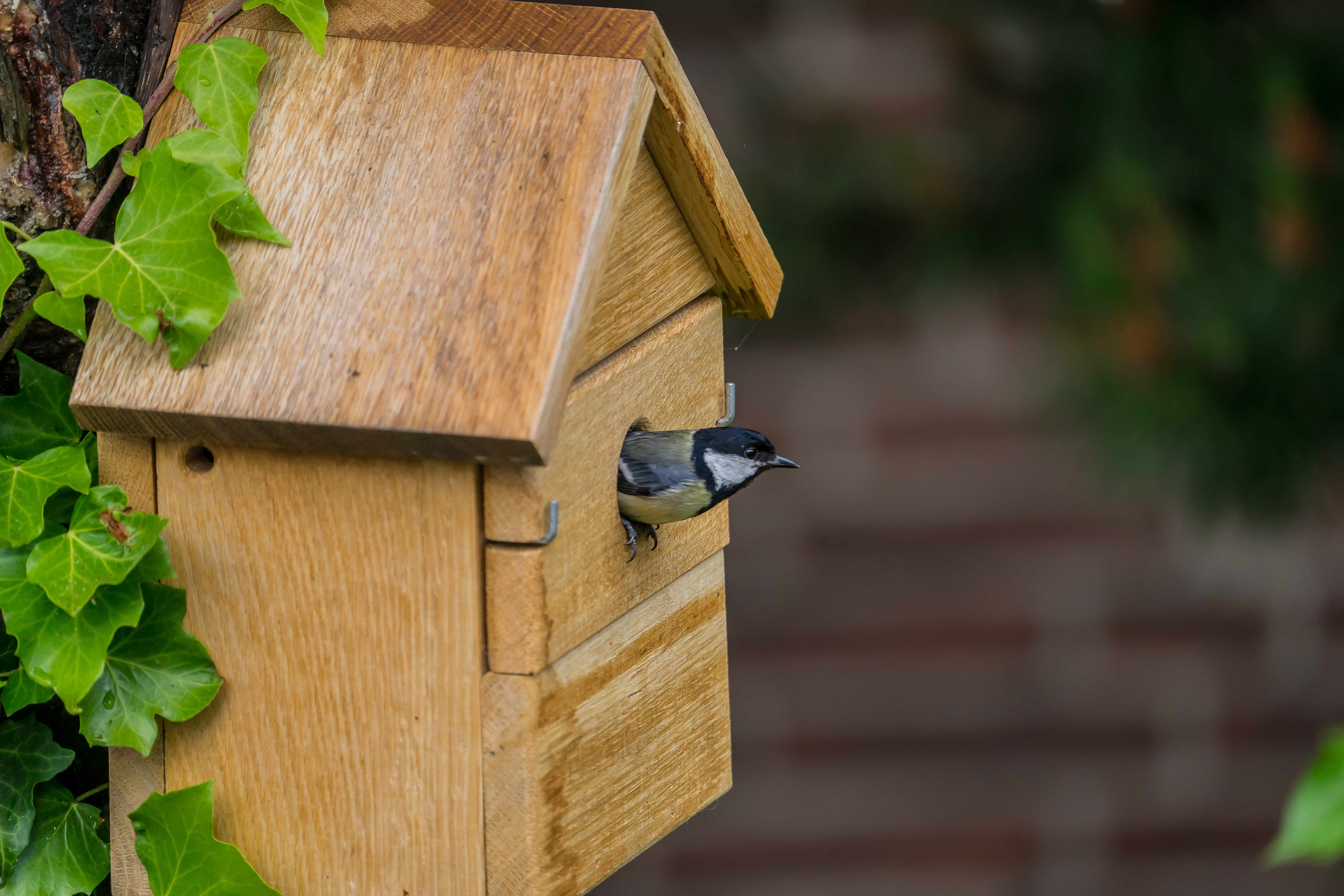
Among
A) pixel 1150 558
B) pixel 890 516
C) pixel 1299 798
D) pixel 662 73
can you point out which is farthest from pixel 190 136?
pixel 1150 558

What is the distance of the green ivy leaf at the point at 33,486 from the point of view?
105cm

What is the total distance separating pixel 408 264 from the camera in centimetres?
107

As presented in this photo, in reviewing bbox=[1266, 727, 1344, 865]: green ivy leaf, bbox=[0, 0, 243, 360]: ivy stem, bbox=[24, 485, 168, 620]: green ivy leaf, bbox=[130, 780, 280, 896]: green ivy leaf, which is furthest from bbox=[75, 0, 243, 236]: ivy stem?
bbox=[1266, 727, 1344, 865]: green ivy leaf

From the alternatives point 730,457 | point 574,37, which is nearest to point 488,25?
point 574,37

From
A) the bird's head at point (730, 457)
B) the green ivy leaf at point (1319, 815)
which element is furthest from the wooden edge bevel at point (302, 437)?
the green ivy leaf at point (1319, 815)

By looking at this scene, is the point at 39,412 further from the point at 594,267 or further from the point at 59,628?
the point at 594,267

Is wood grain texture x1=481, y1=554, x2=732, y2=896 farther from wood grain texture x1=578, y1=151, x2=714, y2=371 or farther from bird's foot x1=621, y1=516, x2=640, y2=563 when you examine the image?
wood grain texture x1=578, y1=151, x2=714, y2=371

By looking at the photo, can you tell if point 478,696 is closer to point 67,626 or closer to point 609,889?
point 67,626

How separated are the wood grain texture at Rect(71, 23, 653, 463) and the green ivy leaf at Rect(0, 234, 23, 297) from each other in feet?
0.24

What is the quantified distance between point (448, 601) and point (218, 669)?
8.0 inches

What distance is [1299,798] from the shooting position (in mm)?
480

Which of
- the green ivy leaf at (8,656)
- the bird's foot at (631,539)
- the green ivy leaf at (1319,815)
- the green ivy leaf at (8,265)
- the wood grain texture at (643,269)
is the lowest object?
the green ivy leaf at (8,656)

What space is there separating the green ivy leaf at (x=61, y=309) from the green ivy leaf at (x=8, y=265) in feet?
0.07

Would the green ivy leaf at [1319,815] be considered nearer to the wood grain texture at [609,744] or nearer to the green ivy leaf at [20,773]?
the wood grain texture at [609,744]
